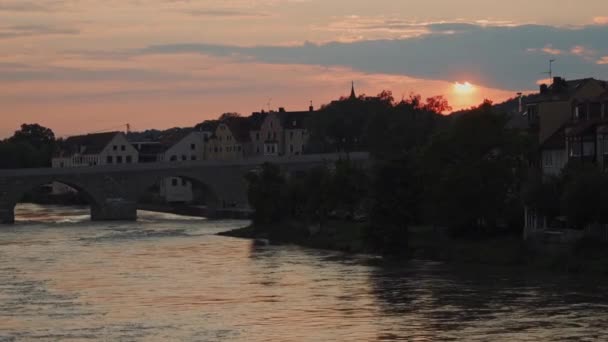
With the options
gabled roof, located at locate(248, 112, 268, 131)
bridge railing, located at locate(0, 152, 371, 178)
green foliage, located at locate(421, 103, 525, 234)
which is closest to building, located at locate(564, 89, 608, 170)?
green foliage, located at locate(421, 103, 525, 234)

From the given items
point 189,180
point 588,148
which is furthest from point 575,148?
point 189,180

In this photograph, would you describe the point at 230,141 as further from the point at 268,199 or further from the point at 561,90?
the point at 561,90

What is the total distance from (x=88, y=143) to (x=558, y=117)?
112 meters

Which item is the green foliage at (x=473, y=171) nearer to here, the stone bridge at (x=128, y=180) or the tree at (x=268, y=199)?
the tree at (x=268, y=199)

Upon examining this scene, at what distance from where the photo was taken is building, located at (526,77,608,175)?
217 feet

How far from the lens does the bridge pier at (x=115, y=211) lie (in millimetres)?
118562

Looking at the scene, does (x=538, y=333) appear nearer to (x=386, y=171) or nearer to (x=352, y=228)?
(x=386, y=171)

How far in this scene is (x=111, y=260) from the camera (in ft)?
230

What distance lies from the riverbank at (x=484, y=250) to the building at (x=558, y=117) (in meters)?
5.11

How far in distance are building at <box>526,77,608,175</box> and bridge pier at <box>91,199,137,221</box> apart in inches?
2062

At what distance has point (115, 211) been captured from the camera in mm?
118875

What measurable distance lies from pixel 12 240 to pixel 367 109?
74.4 m

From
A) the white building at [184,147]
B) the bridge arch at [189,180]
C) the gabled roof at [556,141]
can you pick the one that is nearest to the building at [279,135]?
the white building at [184,147]

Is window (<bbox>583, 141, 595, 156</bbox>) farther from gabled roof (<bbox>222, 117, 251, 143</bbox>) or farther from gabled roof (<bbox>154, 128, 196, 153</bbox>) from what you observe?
gabled roof (<bbox>222, 117, 251, 143</bbox>)
